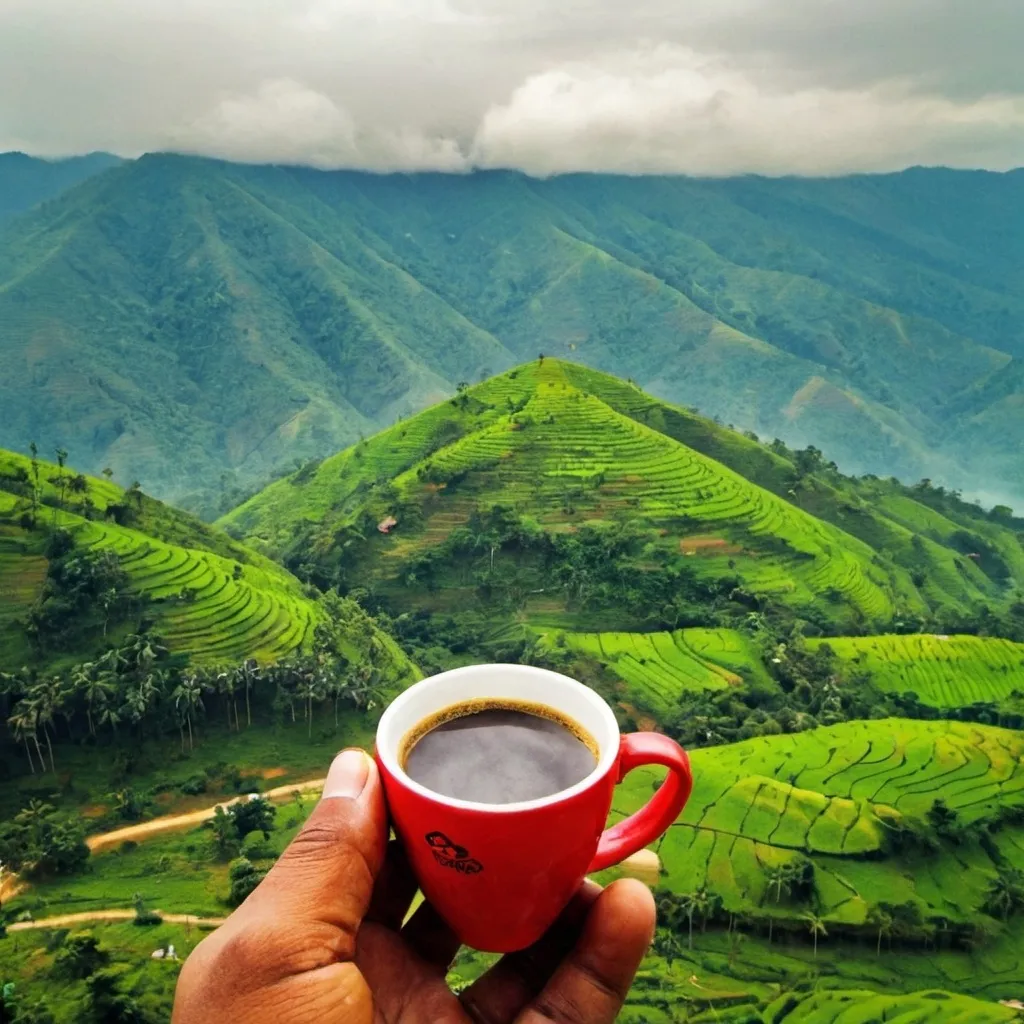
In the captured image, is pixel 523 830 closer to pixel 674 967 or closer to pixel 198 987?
pixel 198 987

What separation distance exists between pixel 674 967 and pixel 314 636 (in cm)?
1833

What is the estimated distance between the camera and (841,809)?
2602cm

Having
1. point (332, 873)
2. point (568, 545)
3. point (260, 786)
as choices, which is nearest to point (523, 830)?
point (332, 873)

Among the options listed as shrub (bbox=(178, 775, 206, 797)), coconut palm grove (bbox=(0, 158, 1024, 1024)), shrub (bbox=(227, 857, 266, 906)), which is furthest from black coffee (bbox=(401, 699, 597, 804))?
shrub (bbox=(178, 775, 206, 797))

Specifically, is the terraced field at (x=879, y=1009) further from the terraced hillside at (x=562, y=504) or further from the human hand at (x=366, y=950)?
the terraced hillside at (x=562, y=504)

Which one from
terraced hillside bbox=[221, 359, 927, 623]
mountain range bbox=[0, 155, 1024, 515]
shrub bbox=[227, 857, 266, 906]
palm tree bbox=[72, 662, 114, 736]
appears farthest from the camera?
mountain range bbox=[0, 155, 1024, 515]

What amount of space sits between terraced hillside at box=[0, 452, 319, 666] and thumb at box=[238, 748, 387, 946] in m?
28.7

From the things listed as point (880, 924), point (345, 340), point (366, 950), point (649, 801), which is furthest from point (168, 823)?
point (345, 340)

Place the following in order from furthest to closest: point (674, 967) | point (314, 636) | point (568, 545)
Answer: point (568, 545), point (314, 636), point (674, 967)

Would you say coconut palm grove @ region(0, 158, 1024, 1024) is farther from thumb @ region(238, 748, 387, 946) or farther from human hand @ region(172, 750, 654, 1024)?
thumb @ region(238, 748, 387, 946)

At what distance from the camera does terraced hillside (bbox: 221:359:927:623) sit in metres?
44.5

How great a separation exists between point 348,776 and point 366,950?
0.72 m

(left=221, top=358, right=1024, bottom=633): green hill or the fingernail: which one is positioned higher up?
the fingernail

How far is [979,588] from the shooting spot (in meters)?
54.7
